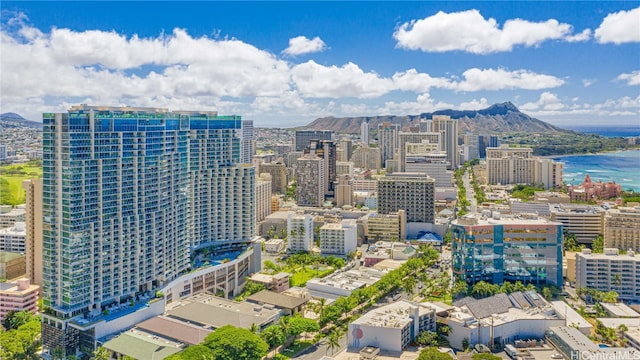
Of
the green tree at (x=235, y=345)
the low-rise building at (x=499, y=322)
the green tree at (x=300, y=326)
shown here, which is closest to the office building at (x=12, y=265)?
the green tree at (x=235, y=345)

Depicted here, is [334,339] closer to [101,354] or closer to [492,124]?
[101,354]

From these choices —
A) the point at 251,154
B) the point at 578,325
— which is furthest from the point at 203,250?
the point at 251,154

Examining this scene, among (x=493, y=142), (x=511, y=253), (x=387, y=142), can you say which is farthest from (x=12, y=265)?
(x=493, y=142)

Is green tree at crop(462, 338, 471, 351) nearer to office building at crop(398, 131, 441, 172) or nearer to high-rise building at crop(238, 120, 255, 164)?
office building at crop(398, 131, 441, 172)

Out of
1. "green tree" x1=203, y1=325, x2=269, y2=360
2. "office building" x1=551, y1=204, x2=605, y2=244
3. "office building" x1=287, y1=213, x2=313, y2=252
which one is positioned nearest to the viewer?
"green tree" x1=203, y1=325, x2=269, y2=360

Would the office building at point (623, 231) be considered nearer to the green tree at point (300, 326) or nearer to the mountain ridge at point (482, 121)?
the green tree at point (300, 326)

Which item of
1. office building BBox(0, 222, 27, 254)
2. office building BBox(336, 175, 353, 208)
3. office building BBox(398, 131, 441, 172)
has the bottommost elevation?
office building BBox(0, 222, 27, 254)

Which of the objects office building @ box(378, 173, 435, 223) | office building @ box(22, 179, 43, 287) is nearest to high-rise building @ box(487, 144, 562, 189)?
office building @ box(378, 173, 435, 223)

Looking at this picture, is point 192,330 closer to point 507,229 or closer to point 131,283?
point 131,283
